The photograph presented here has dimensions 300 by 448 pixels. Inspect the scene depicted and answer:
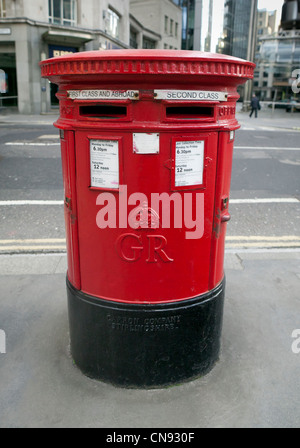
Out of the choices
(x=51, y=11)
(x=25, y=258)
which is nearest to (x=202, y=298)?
(x=25, y=258)

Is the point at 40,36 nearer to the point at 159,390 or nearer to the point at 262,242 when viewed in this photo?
the point at 262,242

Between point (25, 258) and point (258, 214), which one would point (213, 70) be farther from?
point (258, 214)

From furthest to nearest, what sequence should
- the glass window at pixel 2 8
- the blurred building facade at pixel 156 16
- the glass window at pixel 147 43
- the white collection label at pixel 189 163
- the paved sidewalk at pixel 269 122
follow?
the blurred building facade at pixel 156 16 → the glass window at pixel 147 43 → the glass window at pixel 2 8 → the paved sidewalk at pixel 269 122 → the white collection label at pixel 189 163

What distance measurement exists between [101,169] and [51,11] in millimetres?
25309

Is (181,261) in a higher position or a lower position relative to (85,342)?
higher

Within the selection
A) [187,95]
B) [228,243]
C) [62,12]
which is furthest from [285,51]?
[187,95]

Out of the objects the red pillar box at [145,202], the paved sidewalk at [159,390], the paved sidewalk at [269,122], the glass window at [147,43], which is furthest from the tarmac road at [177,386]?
the glass window at [147,43]

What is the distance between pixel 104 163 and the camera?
80.8 inches

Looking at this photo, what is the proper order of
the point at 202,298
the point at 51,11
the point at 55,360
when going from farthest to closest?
the point at 51,11 → the point at 55,360 → the point at 202,298

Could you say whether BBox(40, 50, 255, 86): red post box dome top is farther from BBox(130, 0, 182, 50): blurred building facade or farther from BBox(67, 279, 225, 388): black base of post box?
BBox(130, 0, 182, 50): blurred building facade

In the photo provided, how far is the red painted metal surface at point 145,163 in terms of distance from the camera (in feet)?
6.21

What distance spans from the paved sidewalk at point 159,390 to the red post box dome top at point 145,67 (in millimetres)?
1808

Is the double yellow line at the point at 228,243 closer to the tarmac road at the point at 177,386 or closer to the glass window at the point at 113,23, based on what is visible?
the tarmac road at the point at 177,386
